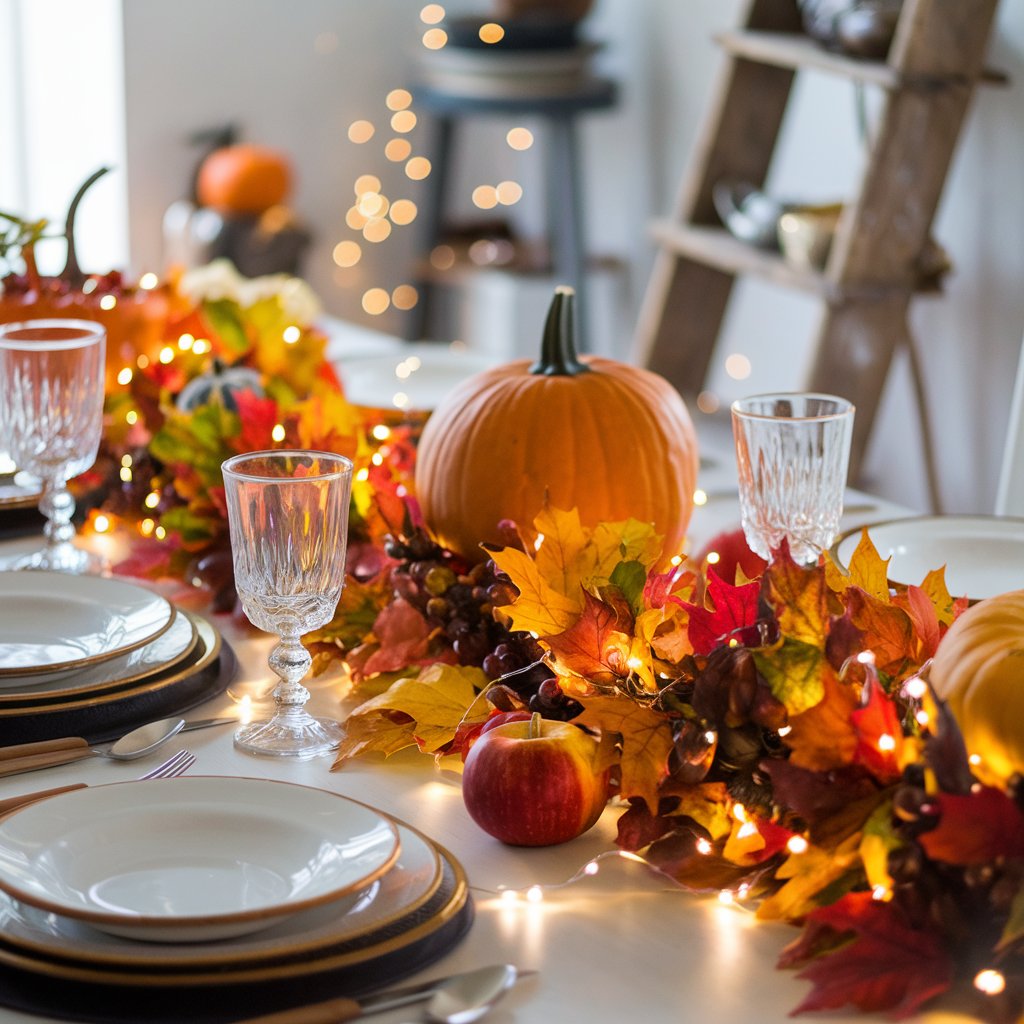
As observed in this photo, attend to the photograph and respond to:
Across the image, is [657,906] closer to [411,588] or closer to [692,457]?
[411,588]

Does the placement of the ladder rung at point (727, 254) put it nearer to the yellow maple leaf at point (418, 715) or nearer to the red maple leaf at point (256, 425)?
the red maple leaf at point (256, 425)

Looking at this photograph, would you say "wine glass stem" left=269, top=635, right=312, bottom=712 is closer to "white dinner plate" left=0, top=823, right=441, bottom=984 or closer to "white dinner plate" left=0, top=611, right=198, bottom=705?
"white dinner plate" left=0, top=611, right=198, bottom=705

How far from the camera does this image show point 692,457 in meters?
1.17

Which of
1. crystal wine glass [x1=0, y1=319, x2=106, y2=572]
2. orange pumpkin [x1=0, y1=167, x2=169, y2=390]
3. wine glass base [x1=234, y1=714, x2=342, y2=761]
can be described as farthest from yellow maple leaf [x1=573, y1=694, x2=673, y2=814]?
orange pumpkin [x1=0, y1=167, x2=169, y2=390]

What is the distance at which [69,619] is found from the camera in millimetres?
1026

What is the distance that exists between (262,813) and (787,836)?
10.2 inches

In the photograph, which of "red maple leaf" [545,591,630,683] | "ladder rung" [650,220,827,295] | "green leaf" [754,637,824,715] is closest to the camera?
"green leaf" [754,637,824,715]

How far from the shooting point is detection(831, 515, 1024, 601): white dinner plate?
1054mm

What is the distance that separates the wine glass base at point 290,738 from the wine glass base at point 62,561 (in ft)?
1.22

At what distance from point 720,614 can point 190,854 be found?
0.99 feet

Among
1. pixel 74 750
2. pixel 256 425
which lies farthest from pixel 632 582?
pixel 256 425

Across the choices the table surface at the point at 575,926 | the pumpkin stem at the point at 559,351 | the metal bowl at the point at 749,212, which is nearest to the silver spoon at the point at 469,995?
the table surface at the point at 575,926

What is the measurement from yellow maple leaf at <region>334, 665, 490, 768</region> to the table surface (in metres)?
0.02

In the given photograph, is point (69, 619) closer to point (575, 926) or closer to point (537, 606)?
point (537, 606)
